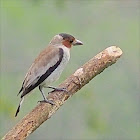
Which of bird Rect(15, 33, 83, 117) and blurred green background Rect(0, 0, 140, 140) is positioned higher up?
bird Rect(15, 33, 83, 117)

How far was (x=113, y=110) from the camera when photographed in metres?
11.2

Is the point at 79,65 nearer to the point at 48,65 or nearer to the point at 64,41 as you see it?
the point at 64,41

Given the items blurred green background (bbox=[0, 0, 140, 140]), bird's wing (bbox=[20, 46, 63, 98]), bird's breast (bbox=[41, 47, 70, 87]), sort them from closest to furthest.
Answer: bird's wing (bbox=[20, 46, 63, 98]), bird's breast (bbox=[41, 47, 70, 87]), blurred green background (bbox=[0, 0, 140, 140])

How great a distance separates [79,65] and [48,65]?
3.61 metres

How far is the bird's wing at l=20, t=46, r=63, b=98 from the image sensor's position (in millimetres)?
6289

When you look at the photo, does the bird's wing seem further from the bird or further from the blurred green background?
the blurred green background

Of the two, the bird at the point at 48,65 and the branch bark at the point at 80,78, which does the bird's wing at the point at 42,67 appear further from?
the branch bark at the point at 80,78

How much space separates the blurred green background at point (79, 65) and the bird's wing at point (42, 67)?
1.95 metres

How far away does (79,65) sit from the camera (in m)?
10.0

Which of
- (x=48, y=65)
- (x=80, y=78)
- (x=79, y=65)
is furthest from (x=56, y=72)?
(x=79, y=65)

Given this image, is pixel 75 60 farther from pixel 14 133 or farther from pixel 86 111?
pixel 14 133

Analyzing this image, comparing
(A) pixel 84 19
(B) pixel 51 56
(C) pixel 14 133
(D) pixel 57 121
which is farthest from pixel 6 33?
(C) pixel 14 133

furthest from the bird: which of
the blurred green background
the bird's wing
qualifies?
the blurred green background

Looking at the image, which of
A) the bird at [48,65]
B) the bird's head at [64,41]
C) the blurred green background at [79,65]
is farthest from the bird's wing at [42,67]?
the blurred green background at [79,65]
